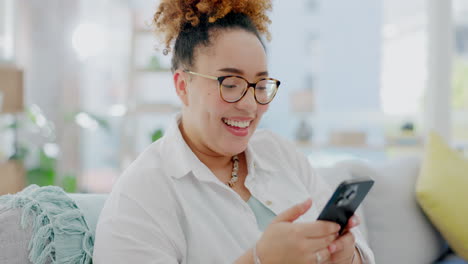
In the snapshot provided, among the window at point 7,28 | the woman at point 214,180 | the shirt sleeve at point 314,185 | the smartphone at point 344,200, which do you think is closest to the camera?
the smartphone at point 344,200

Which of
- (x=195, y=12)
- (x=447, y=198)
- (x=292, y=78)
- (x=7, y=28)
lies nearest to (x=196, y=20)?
(x=195, y=12)

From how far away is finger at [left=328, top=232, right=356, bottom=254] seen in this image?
98 cm

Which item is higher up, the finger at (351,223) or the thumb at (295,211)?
the thumb at (295,211)

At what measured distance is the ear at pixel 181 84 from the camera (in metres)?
1.27

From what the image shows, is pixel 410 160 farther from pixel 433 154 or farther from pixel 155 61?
pixel 155 61

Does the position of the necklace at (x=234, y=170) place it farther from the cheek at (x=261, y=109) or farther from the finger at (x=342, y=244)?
the finger at (x=342, y=244)

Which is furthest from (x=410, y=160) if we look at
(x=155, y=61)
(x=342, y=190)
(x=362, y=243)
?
(x=155, y=61)

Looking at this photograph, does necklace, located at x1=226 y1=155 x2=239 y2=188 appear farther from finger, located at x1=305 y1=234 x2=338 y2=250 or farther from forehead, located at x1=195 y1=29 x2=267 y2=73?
finger, located at x1=305 y1=234 x2=338 y2=250

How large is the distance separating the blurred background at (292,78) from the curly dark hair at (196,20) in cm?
297

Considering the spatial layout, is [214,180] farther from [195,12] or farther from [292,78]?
[292,78]

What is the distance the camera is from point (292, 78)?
5051 millimetres

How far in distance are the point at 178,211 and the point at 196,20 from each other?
48 cm

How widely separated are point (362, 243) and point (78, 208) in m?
0.74

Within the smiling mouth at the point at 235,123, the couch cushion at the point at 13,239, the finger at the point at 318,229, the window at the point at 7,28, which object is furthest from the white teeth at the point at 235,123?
the window at the point at 7,28
